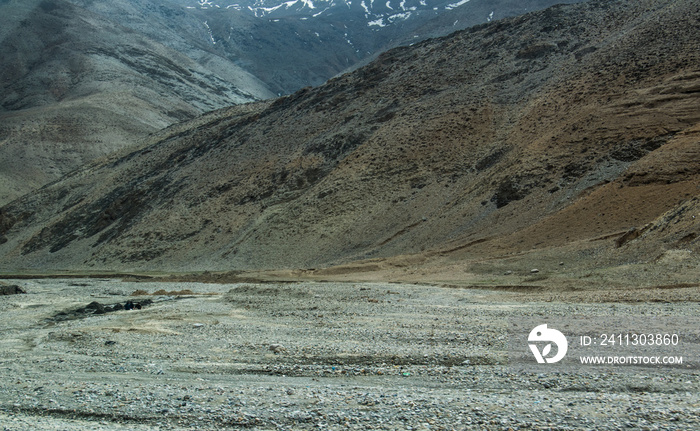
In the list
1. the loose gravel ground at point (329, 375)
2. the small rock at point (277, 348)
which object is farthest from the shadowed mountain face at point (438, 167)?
the small rock at point (277, 348)

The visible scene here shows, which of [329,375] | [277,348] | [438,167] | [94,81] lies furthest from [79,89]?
[329,375]

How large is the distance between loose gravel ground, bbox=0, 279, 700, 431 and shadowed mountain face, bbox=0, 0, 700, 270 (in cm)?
1200

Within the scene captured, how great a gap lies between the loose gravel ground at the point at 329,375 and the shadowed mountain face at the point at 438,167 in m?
12.0

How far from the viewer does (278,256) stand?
43094mm

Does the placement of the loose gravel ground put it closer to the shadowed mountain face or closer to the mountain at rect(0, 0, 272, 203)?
the shadowed mountain face

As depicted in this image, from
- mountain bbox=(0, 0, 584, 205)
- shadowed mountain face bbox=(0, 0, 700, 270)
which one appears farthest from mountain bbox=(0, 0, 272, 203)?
shadowed mountain face bbox=(0, 0, 700, 270)

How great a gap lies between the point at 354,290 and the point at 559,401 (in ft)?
54.8

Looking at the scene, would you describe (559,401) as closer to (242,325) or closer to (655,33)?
(242,325)

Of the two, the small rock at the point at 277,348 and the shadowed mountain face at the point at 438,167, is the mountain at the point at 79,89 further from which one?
the small rock at the point at 277,348

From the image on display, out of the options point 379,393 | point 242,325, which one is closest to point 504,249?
point 242,325

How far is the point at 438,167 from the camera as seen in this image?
4469 cm

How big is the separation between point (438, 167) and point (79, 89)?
99.8 metres

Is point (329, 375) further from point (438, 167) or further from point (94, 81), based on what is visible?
point (94, 81)

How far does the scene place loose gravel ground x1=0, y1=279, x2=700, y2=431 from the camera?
8898mm
